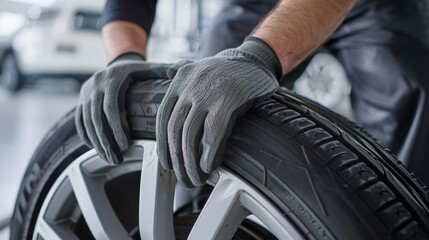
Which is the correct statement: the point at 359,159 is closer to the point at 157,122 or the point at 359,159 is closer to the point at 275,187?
the point at 275,187

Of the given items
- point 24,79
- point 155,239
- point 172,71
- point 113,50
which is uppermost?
point 24,79

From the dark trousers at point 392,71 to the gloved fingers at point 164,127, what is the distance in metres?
0.71

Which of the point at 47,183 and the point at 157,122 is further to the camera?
the point at 47,183

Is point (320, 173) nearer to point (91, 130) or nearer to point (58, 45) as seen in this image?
point (91, 130)

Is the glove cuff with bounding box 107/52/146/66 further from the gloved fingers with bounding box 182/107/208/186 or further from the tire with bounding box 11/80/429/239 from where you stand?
the gloved fingers with bounding box 182/107/208/186

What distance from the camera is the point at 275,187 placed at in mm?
737

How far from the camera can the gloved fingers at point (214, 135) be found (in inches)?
29.8

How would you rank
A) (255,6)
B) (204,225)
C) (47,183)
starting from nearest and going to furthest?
(204,225) < (47,183) < (255,6)

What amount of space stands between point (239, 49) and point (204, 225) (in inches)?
11.8

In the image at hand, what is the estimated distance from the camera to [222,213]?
2.62 feet

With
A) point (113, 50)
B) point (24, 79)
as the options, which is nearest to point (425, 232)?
point (113, 50)

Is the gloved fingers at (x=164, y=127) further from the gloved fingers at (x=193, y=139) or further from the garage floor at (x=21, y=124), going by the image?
the garage floor at (x=21, y=124)

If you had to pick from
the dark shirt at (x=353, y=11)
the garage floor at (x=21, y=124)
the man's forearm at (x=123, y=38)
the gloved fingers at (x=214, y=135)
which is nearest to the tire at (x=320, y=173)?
the gloved fingers at (x=214, y=135)

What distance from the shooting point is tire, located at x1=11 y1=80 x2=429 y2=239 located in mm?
695
